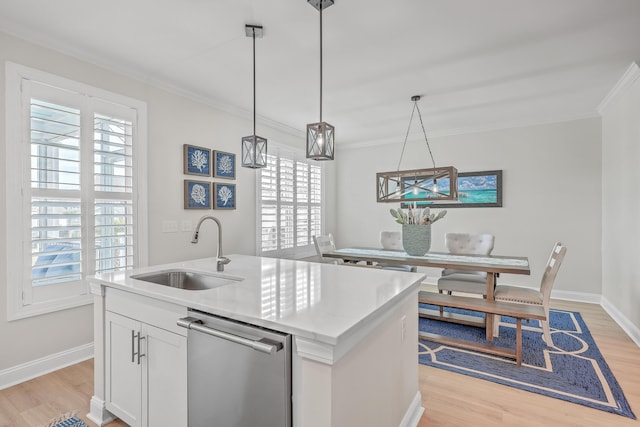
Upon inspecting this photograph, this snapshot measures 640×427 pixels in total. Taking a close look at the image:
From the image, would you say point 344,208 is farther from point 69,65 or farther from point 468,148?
point 69,65

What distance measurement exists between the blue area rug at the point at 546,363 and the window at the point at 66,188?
2936 millimetres

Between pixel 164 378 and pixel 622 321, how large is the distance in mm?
4342

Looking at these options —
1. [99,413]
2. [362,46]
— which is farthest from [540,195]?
[99,413]

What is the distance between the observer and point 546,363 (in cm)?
258

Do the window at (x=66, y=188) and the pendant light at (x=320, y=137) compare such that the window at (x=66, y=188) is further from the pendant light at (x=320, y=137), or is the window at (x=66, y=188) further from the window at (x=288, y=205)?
the pendant light at (x=320, y=137)

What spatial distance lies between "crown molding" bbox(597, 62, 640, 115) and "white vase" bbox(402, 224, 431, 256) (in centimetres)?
228

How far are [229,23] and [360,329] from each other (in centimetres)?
222

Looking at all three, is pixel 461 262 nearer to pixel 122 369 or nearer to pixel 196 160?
pixel 122 369

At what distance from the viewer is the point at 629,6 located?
2.02 meters

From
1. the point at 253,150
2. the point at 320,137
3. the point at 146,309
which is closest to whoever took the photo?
the point at 146,309

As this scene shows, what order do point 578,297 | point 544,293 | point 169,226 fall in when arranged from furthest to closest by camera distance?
point 578,297 < point 169,226 < point 544,293

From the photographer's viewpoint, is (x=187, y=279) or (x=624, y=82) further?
(x=624, y=82)

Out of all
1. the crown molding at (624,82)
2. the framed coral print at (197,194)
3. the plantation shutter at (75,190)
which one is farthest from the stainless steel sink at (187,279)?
the crown molding at (624,82)

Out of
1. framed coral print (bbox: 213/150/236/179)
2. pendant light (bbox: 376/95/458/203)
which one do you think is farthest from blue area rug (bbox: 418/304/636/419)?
framed coral print (bbox: 213/150/236/179)
